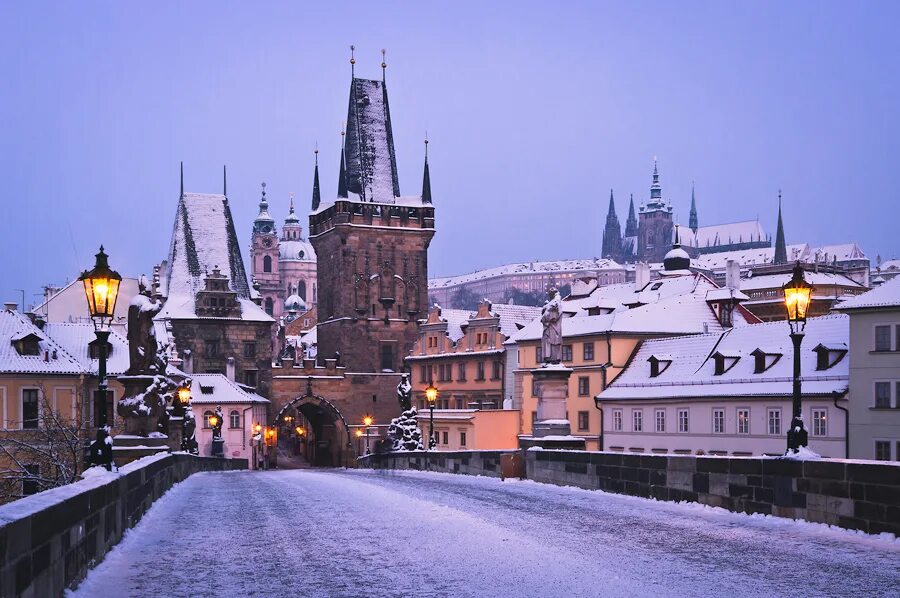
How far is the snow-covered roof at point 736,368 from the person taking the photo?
50969 mm

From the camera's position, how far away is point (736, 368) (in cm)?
5497

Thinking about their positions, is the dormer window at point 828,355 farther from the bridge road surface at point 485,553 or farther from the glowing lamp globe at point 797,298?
the bridge road surface at point 485,553

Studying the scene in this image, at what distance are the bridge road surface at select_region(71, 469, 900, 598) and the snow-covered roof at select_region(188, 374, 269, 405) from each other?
62.1m

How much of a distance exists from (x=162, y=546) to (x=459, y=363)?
240ft

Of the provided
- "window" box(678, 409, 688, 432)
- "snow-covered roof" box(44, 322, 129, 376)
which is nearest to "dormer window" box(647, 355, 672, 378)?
"window" box(678, 409, 688, 432)

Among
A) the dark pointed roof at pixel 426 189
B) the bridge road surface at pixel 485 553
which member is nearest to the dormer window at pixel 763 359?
the bridge road surface at pixel 485 553

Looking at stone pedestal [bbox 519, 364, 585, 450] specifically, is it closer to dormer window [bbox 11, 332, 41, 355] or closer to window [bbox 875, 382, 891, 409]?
window [bbox 875, 382, 891, 409]

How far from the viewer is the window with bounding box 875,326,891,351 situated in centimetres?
4756

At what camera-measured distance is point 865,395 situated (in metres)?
47.9

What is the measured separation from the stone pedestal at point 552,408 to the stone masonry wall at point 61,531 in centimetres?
1298

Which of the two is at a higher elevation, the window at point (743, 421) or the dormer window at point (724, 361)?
the dormer window at point (724, 361)

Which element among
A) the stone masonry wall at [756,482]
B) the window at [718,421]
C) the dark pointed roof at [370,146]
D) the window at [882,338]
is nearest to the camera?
the stone masonry wall at [756,482]

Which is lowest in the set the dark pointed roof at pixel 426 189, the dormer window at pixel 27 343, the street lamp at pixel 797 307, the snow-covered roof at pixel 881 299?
the dormer window at pixel 27 343

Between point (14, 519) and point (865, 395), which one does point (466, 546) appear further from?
point (865, 395)
